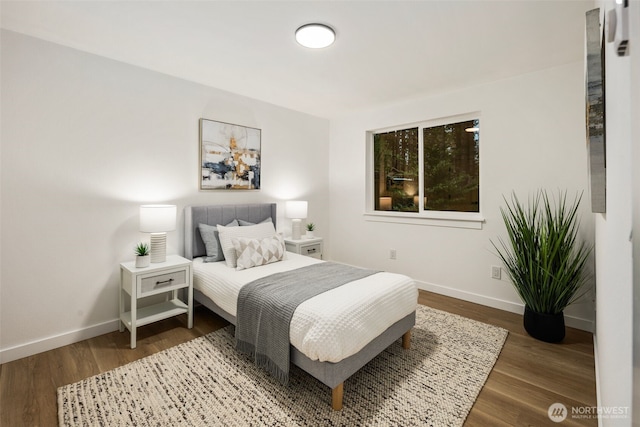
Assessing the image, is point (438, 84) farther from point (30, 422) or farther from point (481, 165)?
point (30, 422)

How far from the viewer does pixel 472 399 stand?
176 cm

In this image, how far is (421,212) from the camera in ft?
12.5

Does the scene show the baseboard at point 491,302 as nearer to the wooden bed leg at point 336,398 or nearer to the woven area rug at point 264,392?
the woven area rug at point 264,392

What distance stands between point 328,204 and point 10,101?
3.61 m

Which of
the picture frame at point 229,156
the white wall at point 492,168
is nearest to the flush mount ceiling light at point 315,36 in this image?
the picture frame at point 229,156

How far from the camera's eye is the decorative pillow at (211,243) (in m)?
2.95

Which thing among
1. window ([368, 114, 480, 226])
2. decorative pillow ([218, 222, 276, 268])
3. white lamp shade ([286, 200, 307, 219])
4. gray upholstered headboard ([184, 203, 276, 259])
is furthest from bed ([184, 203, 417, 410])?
window ([368, 114, 480, 226])

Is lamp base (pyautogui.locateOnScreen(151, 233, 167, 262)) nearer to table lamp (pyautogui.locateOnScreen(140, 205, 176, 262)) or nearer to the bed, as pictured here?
table lamp (pyautogui.locateOnScreen(140, 205, 176, 262))

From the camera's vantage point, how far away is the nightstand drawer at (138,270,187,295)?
7.83 ft

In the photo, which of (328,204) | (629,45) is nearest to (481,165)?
(328,204)

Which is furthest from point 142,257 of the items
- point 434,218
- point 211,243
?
point 434,218

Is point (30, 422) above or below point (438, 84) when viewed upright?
below

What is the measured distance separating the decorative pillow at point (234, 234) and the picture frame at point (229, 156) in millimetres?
592

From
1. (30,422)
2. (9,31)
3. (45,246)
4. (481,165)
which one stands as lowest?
(30,422)
